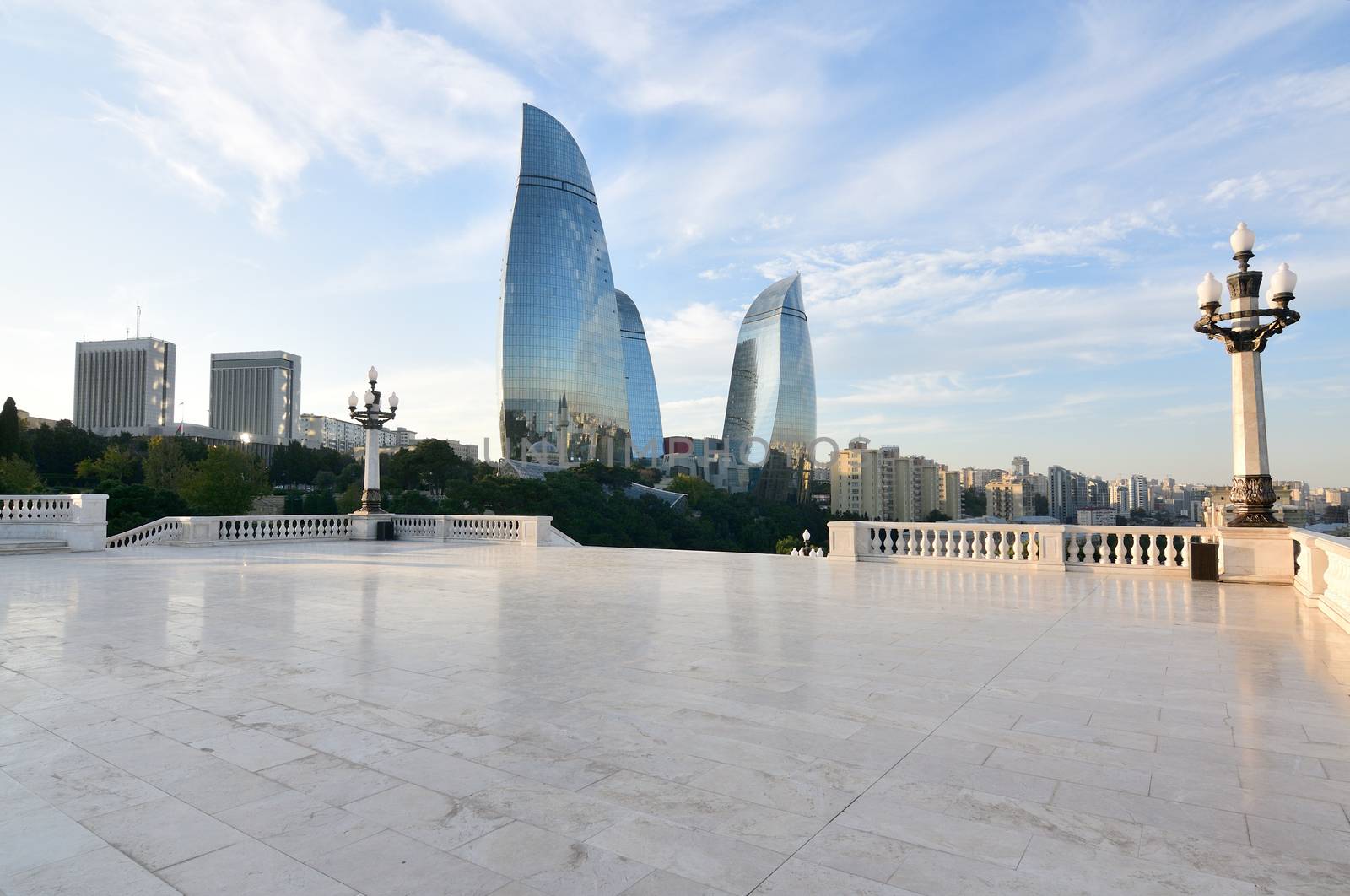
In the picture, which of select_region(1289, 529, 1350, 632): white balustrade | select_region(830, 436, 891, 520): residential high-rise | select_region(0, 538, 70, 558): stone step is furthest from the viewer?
select_region(830, 436, 891, 520): residential high-rise

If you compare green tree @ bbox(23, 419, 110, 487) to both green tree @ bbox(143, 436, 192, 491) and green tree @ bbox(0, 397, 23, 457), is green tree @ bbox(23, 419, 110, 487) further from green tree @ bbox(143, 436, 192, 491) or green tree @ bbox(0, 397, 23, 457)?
green tree @ bbox(143, 436, 192, 491)

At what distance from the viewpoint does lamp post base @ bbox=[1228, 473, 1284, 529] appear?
1138 cm

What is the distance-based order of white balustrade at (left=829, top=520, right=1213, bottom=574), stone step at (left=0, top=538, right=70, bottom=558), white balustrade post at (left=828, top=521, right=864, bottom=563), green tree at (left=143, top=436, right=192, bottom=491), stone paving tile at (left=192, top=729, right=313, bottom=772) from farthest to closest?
1. green tree at (left=143, top=436, right=192, bottom=491)
2. stone step at (left=0, top=538, right=70, bottom=558)
3. white balustrade post at (left=828, top=521, right=864, bottom=563)
4. white balustrade at (left=829, top=520, right=1213, bottom=574)
5. stone paving tile at (left=192, top=729, right=313, bottom=772)

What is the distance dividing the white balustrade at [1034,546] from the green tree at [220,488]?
43001 millimetres

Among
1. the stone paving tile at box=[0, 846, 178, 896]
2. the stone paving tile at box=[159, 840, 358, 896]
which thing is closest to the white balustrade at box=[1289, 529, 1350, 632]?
the stone paving tile at box=[159, 840, 358, 896]

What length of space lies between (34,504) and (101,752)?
20913 millimetres

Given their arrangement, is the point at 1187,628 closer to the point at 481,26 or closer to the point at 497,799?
the point at 497,799

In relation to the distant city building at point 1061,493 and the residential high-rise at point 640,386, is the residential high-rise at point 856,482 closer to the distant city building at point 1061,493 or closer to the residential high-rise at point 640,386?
the residential high-rise at point 640,386

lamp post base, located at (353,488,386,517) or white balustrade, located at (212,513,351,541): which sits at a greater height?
lamp post base, located at (353,488,386,517)

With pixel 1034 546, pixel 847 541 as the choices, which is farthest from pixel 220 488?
pixel 1034 546

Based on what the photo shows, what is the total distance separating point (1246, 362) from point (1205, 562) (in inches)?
128

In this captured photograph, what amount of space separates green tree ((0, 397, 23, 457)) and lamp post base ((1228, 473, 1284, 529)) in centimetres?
7926

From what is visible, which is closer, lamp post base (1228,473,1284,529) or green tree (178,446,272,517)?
lamp post base (1228,473,1284,529)

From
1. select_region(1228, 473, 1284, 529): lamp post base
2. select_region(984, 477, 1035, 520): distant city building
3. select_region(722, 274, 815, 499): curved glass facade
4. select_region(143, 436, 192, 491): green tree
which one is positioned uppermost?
select_region(722, 274, 815, 499): curved glass facade
